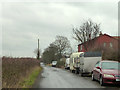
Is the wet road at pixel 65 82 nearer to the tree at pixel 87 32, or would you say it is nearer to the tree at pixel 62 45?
the tree at pixel 87 32

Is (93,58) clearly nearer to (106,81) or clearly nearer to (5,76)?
(106,81)

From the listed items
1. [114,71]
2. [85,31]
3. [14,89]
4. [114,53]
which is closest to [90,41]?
[85,31]

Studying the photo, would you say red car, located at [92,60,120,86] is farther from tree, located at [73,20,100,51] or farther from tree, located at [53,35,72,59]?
tree, located at [53,35,72,59]

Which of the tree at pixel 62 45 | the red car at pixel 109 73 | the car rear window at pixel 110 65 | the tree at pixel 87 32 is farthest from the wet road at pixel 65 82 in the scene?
the tree at pixel 62 45

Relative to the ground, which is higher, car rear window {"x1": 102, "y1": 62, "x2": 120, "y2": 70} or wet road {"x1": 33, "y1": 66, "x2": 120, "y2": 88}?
car rear window {"x1": 102, "y1": 62, "x2": 120, "y2": 70}

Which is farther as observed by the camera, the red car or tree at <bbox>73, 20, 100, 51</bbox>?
tree at <bbox>73, 20, 100, 51</bbox>

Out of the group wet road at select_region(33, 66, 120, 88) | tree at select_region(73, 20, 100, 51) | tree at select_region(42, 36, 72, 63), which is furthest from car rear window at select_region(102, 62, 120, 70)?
tree at select_region(42, 36, 72, 63)

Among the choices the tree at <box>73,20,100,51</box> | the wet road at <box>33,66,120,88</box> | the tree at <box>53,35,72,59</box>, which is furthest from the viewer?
the tree at <box>53,35,72,59</box>

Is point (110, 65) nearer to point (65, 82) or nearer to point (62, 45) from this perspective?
point (65, 82)

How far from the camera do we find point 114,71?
12.7 meters

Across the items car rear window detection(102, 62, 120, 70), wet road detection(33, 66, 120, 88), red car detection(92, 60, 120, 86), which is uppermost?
car rear window detection(102, 62, 120, 70)

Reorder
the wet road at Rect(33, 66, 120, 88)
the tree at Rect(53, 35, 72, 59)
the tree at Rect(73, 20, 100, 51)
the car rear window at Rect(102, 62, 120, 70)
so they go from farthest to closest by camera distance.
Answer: the tree at Rect(53, 35, 72, 59)
the tree at Rect(73, 20, 100, 51)
the car rear window at Rect(102, 62, 120, 70)
the wet road at Rect(33, 66, 120, 88)

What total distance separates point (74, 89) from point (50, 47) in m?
70.9

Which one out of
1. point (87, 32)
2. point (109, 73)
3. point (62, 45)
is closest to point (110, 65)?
point (109, 73)
